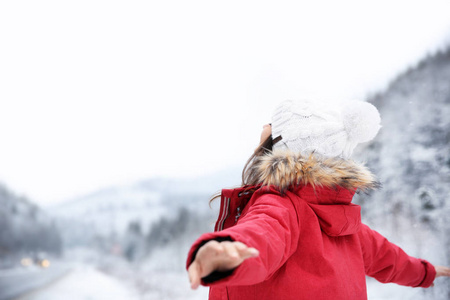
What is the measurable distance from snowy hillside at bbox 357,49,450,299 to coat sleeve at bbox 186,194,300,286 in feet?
2.28

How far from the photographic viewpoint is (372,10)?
4.33 feet

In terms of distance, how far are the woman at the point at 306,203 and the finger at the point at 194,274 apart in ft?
0.37

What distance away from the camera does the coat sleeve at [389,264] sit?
997 mm

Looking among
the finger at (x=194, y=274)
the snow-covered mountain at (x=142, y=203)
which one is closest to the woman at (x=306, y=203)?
the finger at (x=194, y=274)

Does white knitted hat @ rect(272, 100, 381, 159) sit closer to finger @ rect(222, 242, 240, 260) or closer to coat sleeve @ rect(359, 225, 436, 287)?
coat sleeve @ rect(359, 225, 436, 287)

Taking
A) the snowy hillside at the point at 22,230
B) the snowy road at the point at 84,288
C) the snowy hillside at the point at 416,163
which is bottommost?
the snowy road at the point at 84,288

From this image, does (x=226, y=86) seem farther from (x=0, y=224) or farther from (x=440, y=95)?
(x=0, y=224)

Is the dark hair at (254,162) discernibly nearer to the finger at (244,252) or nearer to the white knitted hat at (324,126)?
the white knitted hat at (324,126)

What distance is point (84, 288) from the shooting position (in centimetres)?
153

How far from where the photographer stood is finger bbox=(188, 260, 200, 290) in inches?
16.5

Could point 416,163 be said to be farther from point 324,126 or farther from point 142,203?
point 142,203

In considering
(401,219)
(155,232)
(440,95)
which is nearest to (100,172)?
(155,232)

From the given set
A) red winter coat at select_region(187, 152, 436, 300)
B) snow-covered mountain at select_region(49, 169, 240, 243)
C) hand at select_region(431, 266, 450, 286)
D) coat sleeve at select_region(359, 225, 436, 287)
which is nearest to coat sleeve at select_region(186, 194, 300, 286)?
red winter coat at select_region(187, 152, 436, 300)

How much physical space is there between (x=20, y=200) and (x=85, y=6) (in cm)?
86
